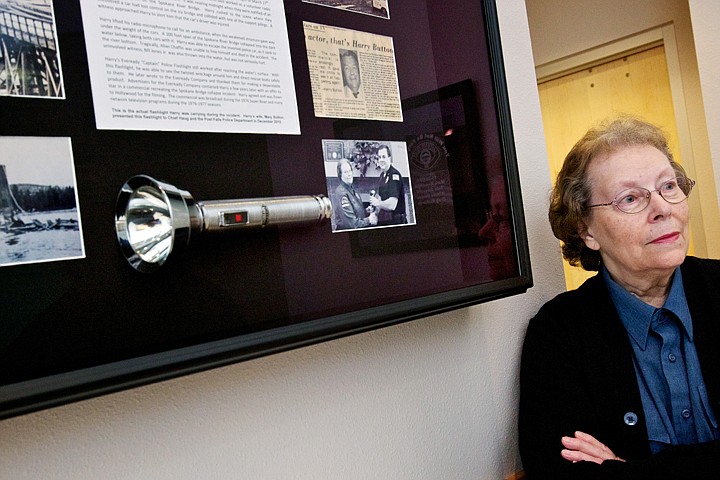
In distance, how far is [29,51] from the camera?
1.73ft

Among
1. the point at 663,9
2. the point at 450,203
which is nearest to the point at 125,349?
the point at 450,203

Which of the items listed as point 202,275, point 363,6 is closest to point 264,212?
point 202,275

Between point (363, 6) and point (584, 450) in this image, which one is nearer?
point (363, 6)

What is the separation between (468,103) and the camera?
943mm

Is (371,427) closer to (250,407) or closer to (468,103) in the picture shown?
(250,407)

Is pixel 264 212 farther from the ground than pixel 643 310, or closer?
farther from the ground

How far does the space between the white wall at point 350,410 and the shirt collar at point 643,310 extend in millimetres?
119

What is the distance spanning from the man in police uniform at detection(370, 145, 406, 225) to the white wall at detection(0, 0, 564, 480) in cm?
16

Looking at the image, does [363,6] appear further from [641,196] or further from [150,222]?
[641,196]

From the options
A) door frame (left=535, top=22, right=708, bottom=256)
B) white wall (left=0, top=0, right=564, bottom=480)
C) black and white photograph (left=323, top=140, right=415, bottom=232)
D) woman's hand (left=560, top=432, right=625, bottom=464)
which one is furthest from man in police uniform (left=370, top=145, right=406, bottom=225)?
door frame (left=535, top=22, right=708, bottom=256)

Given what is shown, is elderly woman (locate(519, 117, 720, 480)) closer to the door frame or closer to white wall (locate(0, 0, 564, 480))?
white wall (locate(0, 0, 564, 480))

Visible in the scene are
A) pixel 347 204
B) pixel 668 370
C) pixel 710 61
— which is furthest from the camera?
pixel 710 61

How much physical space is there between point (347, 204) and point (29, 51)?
36cm

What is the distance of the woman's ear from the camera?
129 centimetres
